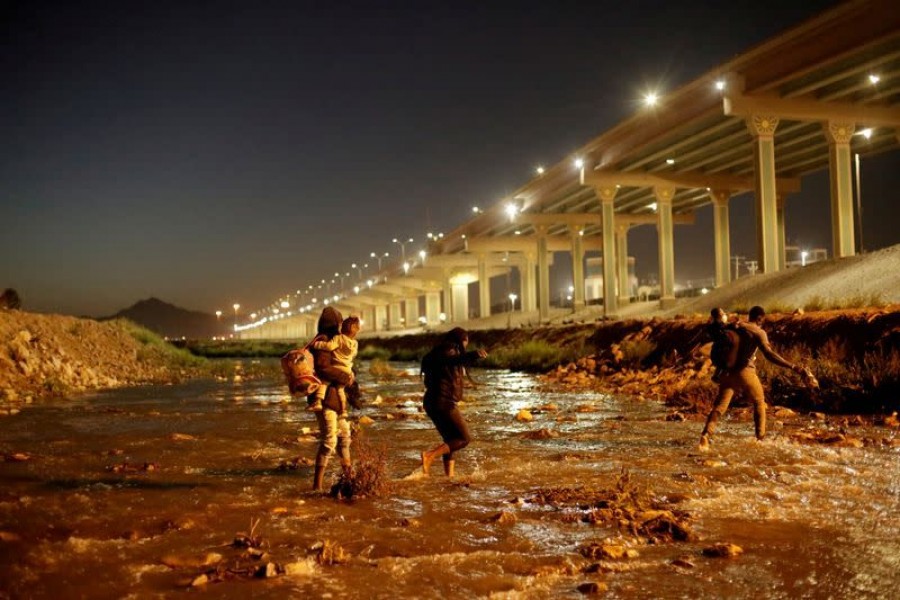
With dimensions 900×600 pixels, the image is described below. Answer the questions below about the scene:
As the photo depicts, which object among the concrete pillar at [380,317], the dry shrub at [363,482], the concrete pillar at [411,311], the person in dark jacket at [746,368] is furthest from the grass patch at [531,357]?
the concrete pillar at [380,317]

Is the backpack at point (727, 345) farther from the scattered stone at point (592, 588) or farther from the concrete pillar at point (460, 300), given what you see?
the concrete pillar at point (460, 300)

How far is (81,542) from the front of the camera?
7.04m

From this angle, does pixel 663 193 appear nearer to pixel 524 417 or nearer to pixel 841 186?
pixel 841 186

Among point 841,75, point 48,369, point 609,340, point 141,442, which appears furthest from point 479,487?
point 841,75

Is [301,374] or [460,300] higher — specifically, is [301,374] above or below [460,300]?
below

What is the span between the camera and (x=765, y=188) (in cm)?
3447

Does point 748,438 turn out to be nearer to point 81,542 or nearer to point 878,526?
point 878,526

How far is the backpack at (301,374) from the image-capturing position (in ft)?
27.7

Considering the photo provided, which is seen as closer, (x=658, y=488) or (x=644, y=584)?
(x=644, y=584)

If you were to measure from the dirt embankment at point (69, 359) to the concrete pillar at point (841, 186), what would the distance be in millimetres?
27272

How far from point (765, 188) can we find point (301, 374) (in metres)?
30.1

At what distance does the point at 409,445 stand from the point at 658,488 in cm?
508

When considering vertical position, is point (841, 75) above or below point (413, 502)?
above

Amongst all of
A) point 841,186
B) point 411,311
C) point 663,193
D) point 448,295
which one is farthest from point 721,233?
point 411,311
